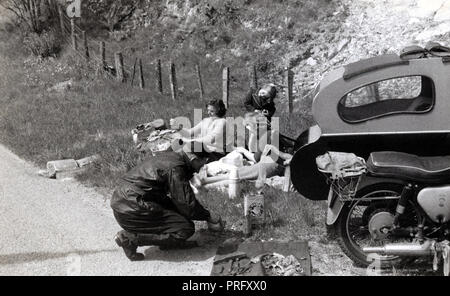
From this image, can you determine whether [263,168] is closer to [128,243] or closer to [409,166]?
[128,243]

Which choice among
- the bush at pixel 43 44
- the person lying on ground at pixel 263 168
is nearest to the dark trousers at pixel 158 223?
the person lying on ground at pixel 263 168

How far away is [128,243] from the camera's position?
270 inches

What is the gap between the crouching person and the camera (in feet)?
22.1

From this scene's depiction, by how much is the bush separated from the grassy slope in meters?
0.63

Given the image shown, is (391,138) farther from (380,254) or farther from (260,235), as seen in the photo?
(260,235)

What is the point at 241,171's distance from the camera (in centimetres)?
911

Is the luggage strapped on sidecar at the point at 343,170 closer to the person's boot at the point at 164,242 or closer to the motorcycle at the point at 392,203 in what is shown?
the motorcycle at the point at 392,203

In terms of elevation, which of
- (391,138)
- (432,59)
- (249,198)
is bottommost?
(249,198)

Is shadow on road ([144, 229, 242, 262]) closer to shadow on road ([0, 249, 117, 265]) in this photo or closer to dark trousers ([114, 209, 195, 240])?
dark trousers ([114, 209, 195, 240])

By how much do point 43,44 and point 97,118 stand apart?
874cm
